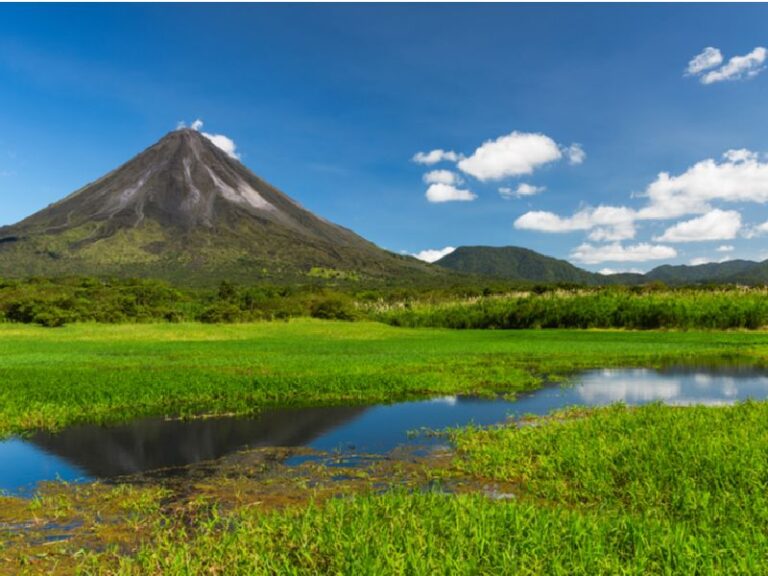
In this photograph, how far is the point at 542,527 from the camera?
771 cm

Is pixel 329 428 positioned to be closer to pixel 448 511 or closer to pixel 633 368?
pixel 448 511

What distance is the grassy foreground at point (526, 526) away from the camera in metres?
6.79

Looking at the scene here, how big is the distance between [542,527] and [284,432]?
10.2 meters

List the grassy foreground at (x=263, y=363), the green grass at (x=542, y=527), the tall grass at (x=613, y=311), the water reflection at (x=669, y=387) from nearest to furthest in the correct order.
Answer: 1. the green grass at (x=542, y=527)
2. the grassy foreground at (x=263, y=363)
3. the water reflection at (x=669, y=387)
4. the tall grass at (x=613, y=311)

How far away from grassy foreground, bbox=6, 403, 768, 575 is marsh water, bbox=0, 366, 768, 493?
323cm

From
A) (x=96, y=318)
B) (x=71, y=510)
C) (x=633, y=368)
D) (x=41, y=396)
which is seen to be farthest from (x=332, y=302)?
(x=71, y=510)

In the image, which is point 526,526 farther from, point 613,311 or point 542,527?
point 613,311

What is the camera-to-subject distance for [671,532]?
7.31m

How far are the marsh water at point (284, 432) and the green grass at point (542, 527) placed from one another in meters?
4.53

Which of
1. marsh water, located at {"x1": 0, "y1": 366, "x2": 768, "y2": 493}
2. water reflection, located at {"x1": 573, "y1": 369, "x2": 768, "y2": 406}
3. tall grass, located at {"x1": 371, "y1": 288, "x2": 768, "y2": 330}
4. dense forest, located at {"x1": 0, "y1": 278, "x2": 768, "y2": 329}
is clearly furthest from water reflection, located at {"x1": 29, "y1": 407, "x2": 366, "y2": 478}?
tall grass, located at {"x1": 371, "y1": 288, "x2": 768, "y2": 330}

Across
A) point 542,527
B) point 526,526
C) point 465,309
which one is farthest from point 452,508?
point 465,309

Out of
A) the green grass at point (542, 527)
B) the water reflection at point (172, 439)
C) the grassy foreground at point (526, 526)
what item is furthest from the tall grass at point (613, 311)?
the green grass at point (542, 527)

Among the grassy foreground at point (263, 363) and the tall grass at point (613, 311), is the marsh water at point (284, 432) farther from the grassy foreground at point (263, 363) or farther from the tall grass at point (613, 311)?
the tall grass at point (613, 311)

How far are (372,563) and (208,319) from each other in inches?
2219
